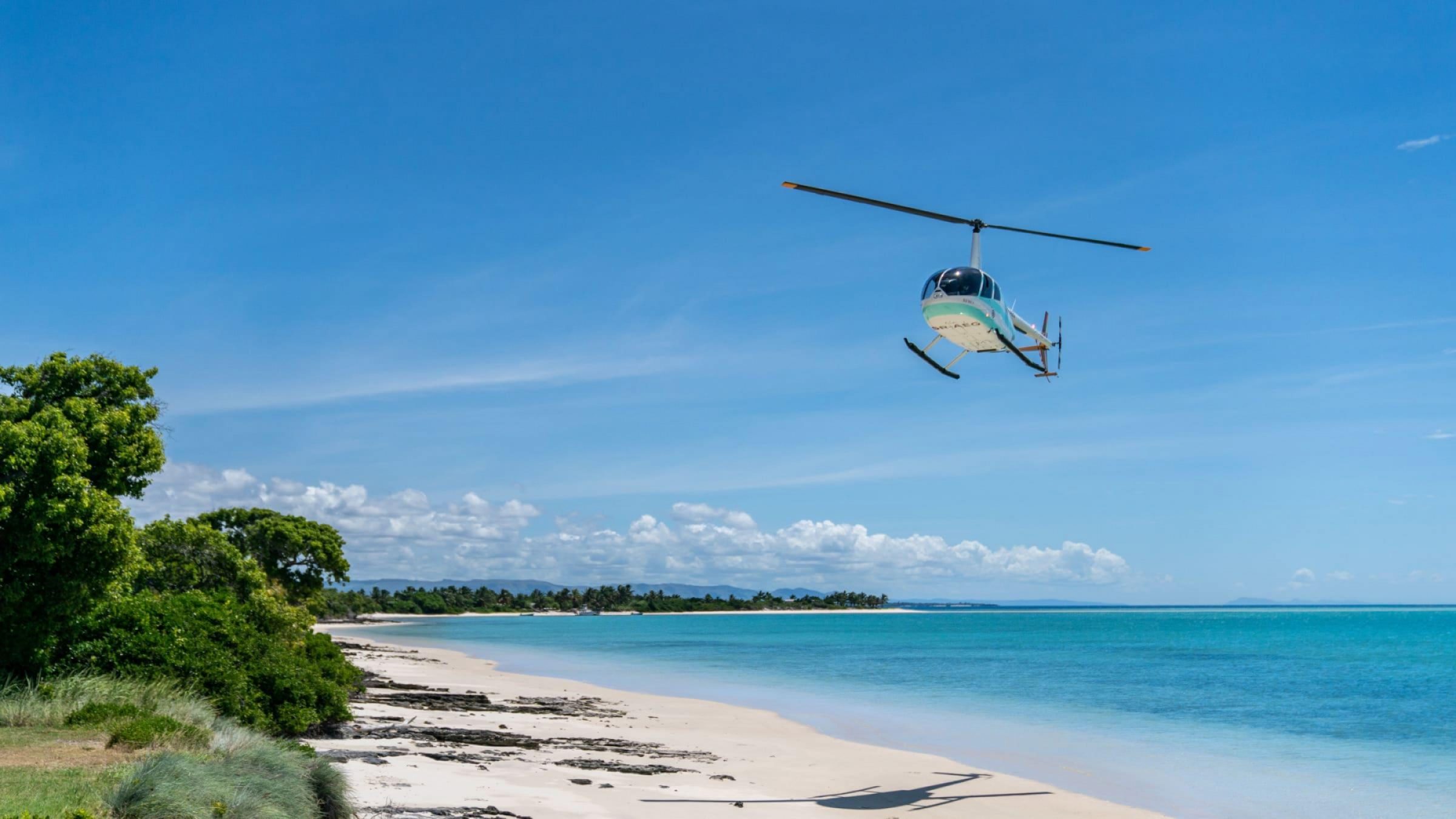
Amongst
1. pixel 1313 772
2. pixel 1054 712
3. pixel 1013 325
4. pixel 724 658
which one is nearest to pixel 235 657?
pixel 1013 325

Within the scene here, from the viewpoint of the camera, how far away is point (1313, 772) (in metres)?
22.7

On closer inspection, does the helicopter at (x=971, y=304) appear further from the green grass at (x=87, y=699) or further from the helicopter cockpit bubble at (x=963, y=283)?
the green grass at (x=87, y=699)

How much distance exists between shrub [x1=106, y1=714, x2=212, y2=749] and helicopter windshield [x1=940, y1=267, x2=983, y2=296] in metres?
15.3

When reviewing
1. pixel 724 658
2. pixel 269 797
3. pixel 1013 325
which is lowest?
pixel 724 658

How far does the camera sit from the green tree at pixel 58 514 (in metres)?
13.3

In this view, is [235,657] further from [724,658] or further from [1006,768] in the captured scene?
[724,658]

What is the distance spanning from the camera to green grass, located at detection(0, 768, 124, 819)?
805 centimetres

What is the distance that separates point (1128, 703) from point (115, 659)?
3283 centimetres

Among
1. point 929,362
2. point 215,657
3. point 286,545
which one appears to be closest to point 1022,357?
point 929,362

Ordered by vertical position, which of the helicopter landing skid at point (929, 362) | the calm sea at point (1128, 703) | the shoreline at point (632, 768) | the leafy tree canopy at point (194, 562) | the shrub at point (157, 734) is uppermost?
the helicopter landing skid at point (929, 362)

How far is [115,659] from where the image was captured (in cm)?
1485

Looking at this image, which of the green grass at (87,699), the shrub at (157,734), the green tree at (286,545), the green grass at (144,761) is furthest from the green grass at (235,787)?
the green tree at (286,545)

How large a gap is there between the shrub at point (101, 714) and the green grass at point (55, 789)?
2.75 meters

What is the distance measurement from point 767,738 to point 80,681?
49.7ft
